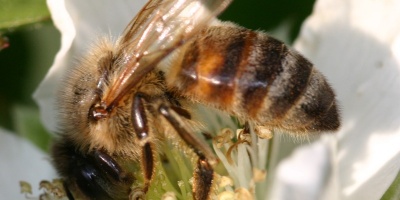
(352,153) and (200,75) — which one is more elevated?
(200,75)

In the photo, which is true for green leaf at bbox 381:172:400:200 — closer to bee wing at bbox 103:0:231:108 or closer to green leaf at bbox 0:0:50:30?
bee wing at bbox 103:0:231:108

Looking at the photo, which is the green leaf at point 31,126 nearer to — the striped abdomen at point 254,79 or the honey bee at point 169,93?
the honey bee at point 169,93

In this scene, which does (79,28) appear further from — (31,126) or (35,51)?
(31,126)

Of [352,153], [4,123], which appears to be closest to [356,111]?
[352,153]

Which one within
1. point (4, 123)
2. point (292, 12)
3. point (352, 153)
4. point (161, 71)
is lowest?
point (352, 153)

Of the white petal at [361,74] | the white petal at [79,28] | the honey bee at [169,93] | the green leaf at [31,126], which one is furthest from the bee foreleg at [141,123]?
the green leaf at [31,126]

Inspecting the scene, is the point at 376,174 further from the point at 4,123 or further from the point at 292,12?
the point at 4,123
